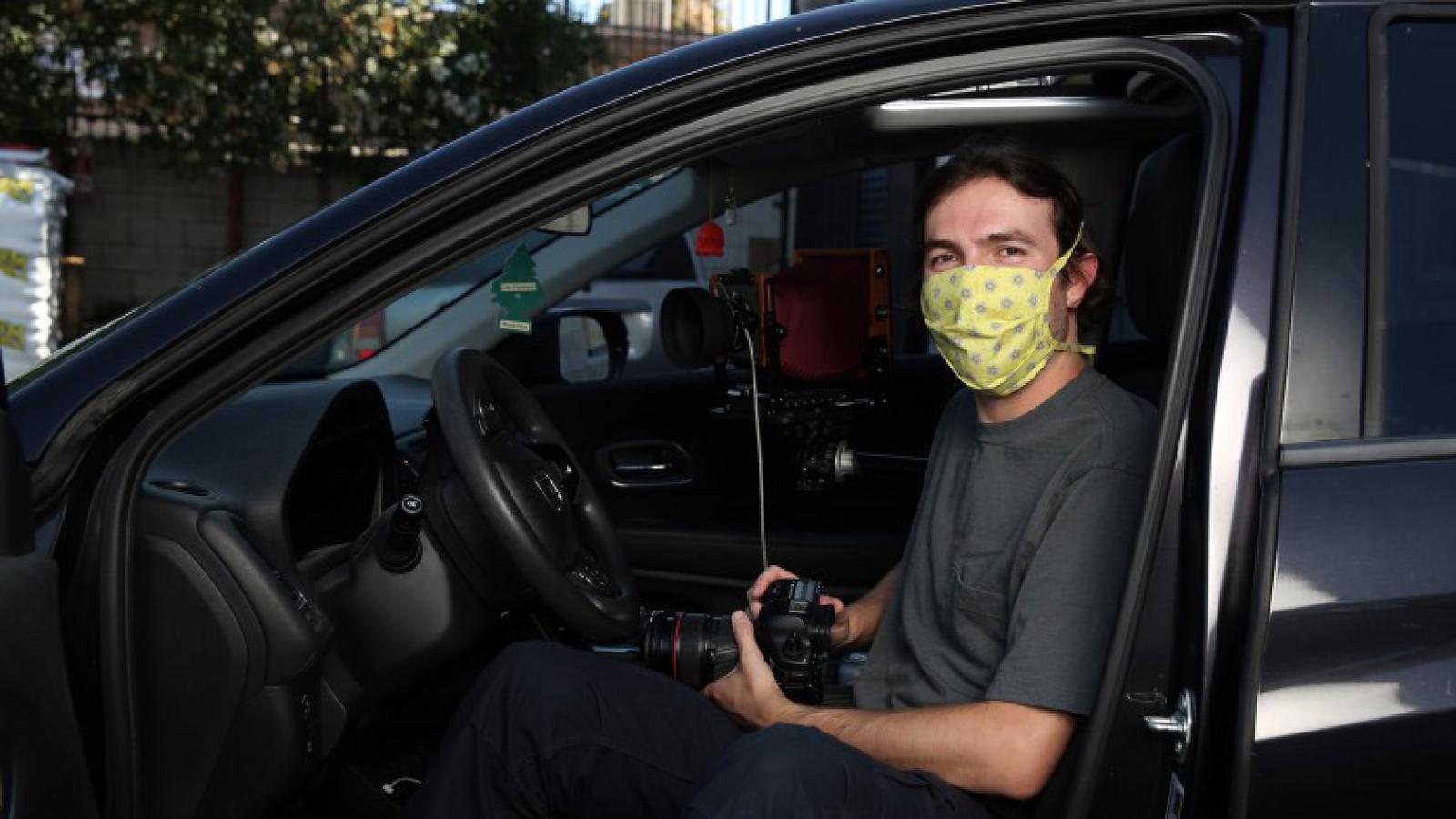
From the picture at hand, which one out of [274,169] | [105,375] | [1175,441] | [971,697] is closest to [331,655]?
[105,375]

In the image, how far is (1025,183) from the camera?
2047 mm

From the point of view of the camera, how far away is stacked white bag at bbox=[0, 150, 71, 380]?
9.31m

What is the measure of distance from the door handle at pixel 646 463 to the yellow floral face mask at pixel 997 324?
5.70ft

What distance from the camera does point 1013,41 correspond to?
1.76m

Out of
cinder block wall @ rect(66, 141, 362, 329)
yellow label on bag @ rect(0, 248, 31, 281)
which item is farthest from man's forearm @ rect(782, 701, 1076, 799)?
cinder block wall @ rect(66, 141, 362, 329)

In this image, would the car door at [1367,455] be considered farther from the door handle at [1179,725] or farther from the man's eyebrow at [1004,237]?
the man's eyebrow at [1004,237]

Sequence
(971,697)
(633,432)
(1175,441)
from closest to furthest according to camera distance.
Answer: (1175,441), (971,697), (633,432)

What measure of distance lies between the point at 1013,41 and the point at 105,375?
3.44 feet

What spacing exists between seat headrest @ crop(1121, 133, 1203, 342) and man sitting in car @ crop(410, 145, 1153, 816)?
4.5 inches

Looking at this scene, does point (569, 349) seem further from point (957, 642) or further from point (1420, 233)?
point (1420, 233)

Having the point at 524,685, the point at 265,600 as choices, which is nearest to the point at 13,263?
the point at 524,685

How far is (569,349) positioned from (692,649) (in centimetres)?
170

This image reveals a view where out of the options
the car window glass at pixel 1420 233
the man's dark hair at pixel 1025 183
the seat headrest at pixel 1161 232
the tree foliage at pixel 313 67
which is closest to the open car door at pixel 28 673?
the man's dark hair at pixel 1025 183

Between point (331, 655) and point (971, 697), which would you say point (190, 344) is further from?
point (971, 697)
